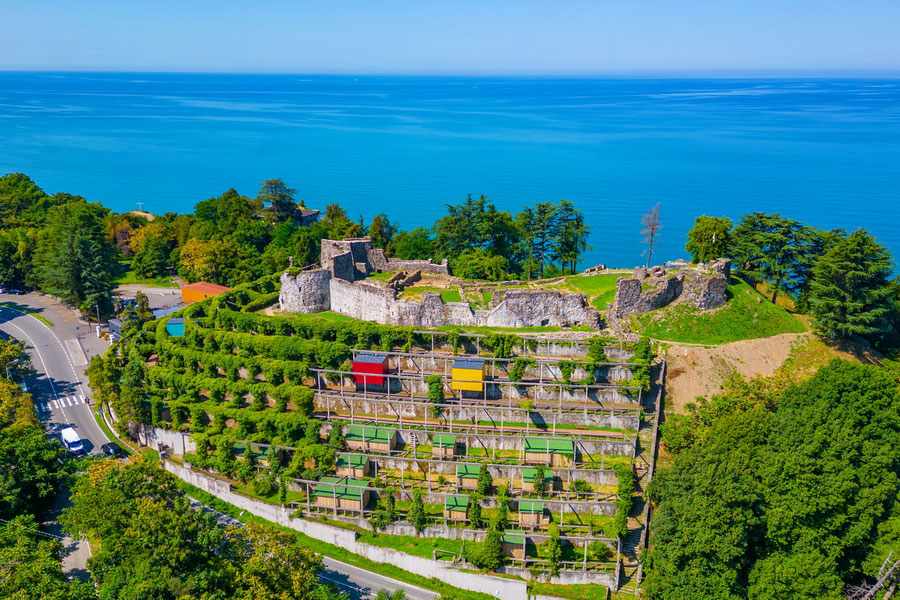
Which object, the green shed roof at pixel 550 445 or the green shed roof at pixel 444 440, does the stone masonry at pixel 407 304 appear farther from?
the green shed roof at pixel 550 445

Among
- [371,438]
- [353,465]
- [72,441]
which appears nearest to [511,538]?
[353,465]

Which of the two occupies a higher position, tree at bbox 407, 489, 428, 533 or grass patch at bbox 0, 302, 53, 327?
grass patch at bbox 0, 302, 53, 327

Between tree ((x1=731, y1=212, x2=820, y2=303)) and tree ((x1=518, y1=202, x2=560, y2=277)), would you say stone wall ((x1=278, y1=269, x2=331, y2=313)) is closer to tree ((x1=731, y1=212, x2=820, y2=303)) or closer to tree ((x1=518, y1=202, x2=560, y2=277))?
tree ((x1=518, y1=202, x2=560, y2=277))

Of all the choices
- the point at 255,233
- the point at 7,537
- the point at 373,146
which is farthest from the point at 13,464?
the point at 373,146

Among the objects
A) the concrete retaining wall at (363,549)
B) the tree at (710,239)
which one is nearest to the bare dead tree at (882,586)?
the concrete retaining wall at (363,549)

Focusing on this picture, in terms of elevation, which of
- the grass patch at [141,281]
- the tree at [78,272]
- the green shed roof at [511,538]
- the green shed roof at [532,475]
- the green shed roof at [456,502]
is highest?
the tree at [78,272]

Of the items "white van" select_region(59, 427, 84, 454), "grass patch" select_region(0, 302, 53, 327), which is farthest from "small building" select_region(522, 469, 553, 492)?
"grass patch" select_region(0, 302, 53, 327)

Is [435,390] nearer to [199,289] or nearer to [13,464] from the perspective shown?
[13,464]
